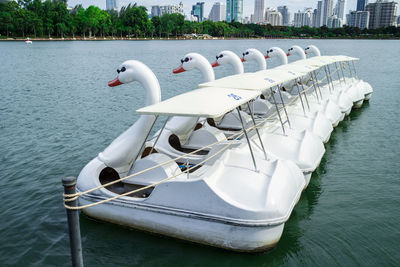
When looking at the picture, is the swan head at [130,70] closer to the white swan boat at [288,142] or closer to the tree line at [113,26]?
the white swan boat at [288,142]

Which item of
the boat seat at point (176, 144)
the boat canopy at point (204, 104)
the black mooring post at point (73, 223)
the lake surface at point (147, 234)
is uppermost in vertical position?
the boat canopy at point (204, 104)

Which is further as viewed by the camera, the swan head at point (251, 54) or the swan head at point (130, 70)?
the swan head at point (251, 54)

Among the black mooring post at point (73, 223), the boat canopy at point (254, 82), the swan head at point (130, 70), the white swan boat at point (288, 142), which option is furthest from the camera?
the boat canopy at point (254, 82)

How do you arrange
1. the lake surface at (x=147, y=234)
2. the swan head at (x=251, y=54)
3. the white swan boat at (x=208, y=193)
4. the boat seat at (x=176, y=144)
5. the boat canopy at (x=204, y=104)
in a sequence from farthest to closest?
the swan head at (x=251, y=54) < the boat seat at (x=176, y=144) < the lake surface at (x=147, y=234) < the boat canopy at (x=204, y=104) < the white swan boat at (x=208, y=193)

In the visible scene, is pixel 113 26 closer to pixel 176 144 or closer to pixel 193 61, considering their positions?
pixel 193 61

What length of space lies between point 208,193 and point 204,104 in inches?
65.0

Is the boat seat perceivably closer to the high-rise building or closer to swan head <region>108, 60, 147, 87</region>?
swan head <region>108, 60, 147, 87</region>

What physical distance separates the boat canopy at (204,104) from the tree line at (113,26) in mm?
100897

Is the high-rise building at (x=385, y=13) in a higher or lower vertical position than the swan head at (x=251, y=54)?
higher

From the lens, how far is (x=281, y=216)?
6.47 meters

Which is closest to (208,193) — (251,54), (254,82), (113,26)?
(254,82)

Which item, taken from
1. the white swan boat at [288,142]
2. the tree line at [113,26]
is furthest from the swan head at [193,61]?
the tree line at [113,26]

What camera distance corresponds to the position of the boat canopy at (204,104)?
659 centimetres

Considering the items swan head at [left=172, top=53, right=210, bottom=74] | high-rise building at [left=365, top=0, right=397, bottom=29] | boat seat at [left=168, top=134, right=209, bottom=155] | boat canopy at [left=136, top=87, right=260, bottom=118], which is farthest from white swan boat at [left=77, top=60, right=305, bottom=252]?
high-rise building at [left=365, top=0, right=397, bottom=29]
